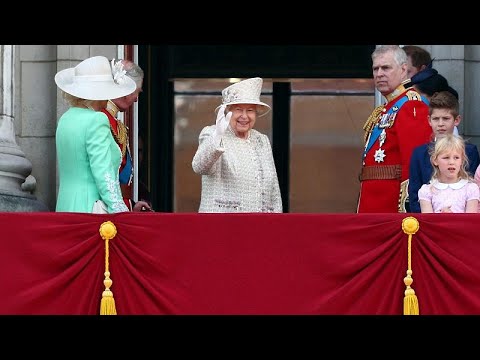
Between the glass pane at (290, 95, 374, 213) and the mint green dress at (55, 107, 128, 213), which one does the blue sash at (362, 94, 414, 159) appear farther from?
the glass pane at (290, 95, 374, 213)

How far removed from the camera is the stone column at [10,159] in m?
13.9

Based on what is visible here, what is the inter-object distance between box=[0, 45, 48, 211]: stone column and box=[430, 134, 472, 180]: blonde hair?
10.4 feet

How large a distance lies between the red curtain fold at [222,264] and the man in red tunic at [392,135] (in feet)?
4.50

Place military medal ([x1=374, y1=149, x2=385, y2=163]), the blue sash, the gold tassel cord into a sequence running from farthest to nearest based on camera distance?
military medal ([x1=374, y1=149, x2=385, y2=163])
the blue sash
the gold tassel cord

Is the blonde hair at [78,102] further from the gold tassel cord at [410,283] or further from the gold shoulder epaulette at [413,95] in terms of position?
the gold shoulder epaulette at [413,95]

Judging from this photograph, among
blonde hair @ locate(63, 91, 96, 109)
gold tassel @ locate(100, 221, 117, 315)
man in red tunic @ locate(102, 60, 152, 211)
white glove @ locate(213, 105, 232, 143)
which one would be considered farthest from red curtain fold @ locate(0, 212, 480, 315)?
man in red tunic @ locate(102, 60, 152, 211)

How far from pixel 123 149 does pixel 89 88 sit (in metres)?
0.91

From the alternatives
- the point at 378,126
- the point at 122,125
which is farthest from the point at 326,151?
the point at 122,125

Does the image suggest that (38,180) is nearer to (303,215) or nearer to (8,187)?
(8,187)

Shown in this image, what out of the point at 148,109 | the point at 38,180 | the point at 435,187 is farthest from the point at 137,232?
the point at 148,109

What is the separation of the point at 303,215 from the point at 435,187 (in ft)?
3.20

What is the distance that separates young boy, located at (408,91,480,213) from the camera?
12.5 meters

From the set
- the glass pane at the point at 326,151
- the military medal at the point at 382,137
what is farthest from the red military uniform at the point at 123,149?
the glass pane at the point at 326,151
